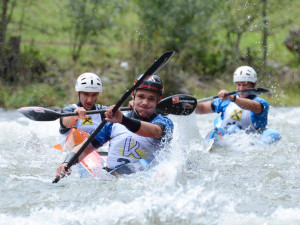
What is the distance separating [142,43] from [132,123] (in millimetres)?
9346

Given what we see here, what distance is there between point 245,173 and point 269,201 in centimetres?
127

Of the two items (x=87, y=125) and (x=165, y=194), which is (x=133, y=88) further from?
(x=87, y=125)

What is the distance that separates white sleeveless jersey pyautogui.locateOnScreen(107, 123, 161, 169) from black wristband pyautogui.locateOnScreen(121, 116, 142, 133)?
1.30 ft

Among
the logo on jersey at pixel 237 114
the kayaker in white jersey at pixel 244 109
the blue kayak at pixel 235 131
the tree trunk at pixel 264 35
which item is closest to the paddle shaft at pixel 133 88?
the kayaker in white jersey at pixel 244 109

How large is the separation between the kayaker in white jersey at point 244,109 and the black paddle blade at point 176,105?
205 centimetres

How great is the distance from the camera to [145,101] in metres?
4.97

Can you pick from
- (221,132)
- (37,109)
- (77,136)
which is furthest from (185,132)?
(37,109)

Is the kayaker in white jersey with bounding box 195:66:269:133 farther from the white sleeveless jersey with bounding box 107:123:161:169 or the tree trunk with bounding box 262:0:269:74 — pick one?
the tree trunk with bounding box 262:0:269:74

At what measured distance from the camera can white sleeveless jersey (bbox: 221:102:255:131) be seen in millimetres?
8016

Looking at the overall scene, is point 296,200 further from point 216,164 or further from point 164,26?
point 164,26

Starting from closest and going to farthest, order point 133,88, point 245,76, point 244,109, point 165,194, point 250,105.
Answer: point 165,194
point 133,88
point 250,105
point 244,109
point 245,76

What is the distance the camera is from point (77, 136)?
259 inches

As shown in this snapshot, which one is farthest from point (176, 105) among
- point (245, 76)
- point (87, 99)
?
point (245, 76)

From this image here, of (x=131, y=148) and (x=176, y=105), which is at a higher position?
(x=176, y=105)
